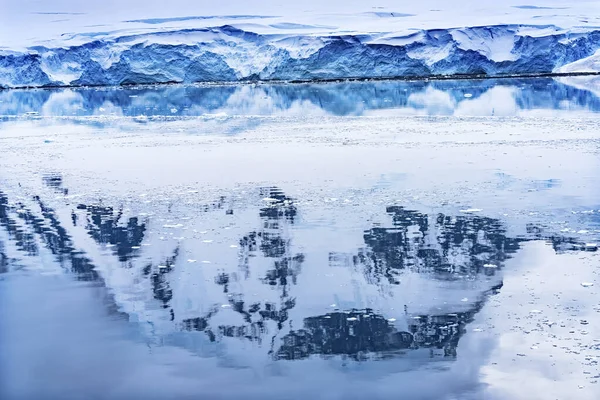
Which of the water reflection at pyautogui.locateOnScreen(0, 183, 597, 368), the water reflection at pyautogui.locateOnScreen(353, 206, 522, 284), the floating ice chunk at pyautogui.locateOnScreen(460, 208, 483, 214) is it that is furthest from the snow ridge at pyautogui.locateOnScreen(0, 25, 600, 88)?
the water reflection at pyautogui.locateOnScreen(353, 206, 522, 284)

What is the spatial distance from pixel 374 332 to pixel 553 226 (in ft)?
8.78

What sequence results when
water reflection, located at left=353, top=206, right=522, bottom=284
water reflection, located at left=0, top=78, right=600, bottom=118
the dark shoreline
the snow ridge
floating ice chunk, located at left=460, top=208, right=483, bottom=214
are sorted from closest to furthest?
water reflection, located at left=353, top=206, right=522, bottom=284 → floating ice chunk, located at left=460, top=208, right=483, bottom=214 → water reflection, located at left=0, top=78, right=600, bottom=118 → the snow ridge → the dark shoreline

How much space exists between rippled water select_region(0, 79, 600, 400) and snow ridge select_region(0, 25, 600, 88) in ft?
105

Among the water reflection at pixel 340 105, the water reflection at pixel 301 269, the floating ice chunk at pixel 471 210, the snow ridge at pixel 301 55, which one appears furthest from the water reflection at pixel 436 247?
the snow ridge at pixel 301 55

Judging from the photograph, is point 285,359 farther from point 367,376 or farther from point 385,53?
point 385,53

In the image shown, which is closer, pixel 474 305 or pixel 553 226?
pixel 474 305

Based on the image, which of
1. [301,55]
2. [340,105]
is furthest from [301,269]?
[301,55]

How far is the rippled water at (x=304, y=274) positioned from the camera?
355cm

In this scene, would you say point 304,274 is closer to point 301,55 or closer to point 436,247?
point 436,247

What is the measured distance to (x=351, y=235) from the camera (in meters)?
6.16

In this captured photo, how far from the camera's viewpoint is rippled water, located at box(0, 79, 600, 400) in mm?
3555

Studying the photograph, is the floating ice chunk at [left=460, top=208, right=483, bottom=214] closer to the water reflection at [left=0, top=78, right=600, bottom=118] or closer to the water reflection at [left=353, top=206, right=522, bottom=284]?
the water reflection at [left=353, top=206, right=522, bottom=284]

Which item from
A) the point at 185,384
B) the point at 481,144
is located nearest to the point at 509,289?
the point at 185,384

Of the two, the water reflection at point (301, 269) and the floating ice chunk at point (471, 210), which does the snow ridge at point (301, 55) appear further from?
the water reflection at point (301, 269)
